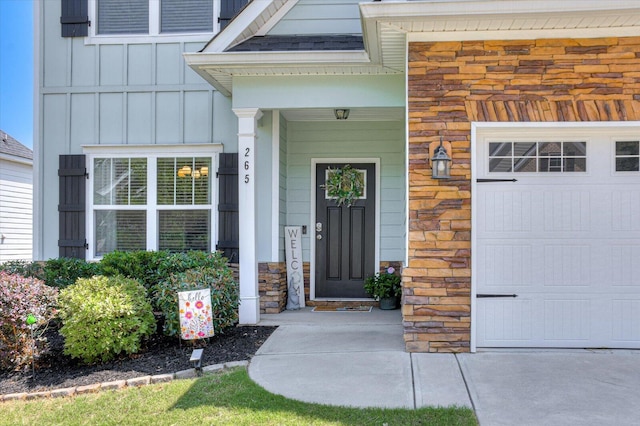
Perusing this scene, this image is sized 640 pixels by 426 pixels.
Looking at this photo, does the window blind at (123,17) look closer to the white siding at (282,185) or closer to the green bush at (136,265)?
the white siding at (282,185)

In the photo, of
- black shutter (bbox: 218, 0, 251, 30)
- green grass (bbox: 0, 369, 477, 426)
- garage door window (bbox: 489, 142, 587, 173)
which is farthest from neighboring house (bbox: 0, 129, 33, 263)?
garage door window (bbox: 489, 142, 587, 173)

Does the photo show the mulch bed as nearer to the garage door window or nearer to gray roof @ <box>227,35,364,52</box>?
the garage door window

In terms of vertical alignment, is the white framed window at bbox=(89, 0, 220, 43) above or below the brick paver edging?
above

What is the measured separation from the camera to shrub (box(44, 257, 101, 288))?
6.94 meters

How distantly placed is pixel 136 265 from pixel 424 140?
142 inches

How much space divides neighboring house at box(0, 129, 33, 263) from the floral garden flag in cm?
773

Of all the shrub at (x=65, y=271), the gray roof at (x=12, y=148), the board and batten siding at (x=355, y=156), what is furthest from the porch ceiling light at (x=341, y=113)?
the gray roof at (x=12, y=148)

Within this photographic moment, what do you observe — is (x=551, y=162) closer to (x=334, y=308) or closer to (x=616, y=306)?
(x=616, y=306)

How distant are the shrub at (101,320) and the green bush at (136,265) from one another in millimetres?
1094

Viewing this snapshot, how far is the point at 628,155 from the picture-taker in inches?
208

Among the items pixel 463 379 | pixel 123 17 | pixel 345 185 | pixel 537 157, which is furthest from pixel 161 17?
pixel 463 379

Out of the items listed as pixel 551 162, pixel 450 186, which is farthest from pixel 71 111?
pixel 551 162

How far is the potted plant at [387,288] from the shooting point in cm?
759

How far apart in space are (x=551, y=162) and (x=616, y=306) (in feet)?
4.76
